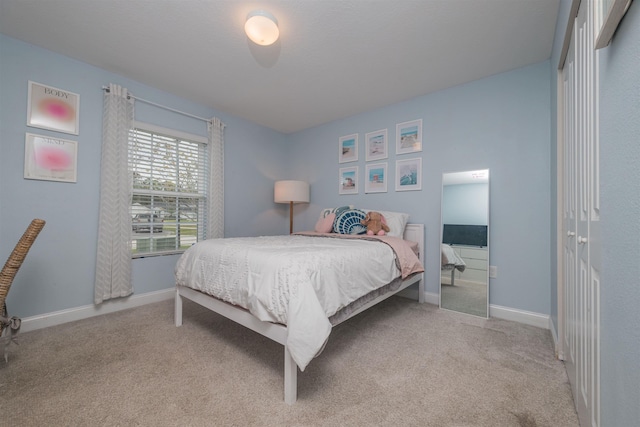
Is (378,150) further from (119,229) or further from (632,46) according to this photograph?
(119,229)

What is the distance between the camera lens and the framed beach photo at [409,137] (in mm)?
3037

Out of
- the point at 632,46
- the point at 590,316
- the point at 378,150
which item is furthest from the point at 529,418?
the point at 378,150

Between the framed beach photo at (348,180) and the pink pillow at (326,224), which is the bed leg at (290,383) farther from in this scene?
the framed beach photo at (348,180)

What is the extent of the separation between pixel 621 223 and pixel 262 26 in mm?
2119

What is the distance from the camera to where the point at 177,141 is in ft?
10.1

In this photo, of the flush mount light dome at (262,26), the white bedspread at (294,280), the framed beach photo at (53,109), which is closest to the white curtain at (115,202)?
the framed beach photo at (53,109)

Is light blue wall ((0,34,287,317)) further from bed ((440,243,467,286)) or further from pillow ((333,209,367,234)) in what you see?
bed ((440,243,467,286))

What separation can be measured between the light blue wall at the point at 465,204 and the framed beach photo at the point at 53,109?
3721 mm

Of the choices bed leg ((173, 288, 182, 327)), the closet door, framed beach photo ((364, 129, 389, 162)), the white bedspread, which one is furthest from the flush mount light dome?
bed leg ((173, 288, 182, 327))

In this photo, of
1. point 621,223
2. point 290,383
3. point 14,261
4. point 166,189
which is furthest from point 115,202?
point 621,223

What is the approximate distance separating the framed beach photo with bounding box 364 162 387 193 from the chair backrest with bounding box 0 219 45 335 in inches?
122

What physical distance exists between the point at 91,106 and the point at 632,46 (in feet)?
11.6

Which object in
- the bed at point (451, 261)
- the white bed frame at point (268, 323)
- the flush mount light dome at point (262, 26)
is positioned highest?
the flush mount light dome at point (262, 26)

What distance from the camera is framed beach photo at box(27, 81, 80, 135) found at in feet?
7.08
